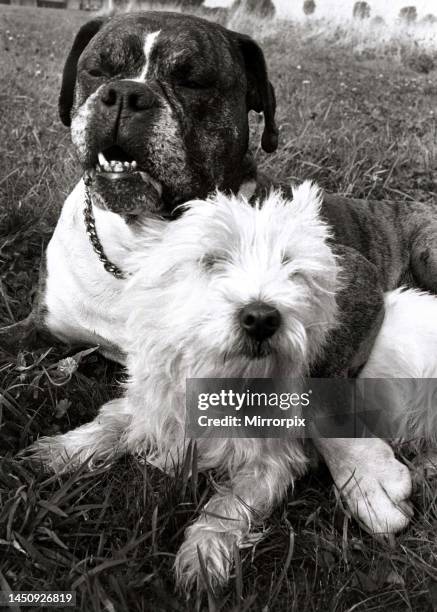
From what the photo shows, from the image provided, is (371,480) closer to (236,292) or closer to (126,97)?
(236,292)

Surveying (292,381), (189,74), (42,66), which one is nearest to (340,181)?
(189,74)

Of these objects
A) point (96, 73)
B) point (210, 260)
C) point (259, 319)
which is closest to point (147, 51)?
point (96, 73)

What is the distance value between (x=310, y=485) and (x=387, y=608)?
1.85ft

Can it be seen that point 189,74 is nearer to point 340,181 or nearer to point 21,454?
point 21,454

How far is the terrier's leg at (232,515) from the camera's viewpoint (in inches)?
76.0

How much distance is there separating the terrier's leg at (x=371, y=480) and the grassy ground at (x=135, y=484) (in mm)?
59

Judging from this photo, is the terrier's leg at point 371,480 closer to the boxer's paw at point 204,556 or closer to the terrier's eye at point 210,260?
the boxer's paw at point 204,556

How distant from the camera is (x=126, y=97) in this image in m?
2.43

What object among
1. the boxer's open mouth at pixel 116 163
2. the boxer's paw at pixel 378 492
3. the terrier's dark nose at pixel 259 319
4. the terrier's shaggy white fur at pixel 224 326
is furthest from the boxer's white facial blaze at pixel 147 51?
the boxer's paw at pixel 378 492

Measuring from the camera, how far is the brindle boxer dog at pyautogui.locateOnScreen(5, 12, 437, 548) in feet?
7.59

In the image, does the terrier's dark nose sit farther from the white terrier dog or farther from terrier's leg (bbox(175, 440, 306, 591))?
terrier's leg (bbox(175, 440, 306, 591))

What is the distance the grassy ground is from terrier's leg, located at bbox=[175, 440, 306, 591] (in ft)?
0.17

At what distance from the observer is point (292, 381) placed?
2031 mm

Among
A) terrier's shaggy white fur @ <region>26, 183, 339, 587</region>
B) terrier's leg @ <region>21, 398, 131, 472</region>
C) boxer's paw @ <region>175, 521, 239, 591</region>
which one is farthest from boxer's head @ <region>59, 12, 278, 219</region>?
boxer's paw @ <region>175, 521, 239, 591</region>
